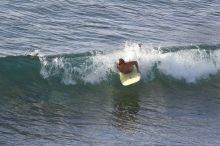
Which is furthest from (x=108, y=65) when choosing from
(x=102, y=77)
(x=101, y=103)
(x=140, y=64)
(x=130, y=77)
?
(x=101, y=103)

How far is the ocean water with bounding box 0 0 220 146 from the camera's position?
1548 cm

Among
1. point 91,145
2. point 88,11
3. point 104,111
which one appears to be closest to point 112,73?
point 104,111

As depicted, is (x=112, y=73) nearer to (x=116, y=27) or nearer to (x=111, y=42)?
(x=111, y=42)

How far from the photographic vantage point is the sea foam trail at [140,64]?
19250 mm

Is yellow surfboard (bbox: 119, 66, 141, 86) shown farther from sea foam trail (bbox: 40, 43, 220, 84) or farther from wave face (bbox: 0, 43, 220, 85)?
sea foam trail (bbox: 40, 43, 220, 84)

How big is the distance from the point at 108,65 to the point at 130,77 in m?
1.41

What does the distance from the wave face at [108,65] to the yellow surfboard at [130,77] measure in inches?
29.8

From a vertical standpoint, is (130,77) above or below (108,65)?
below

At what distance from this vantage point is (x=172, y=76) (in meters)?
20.5

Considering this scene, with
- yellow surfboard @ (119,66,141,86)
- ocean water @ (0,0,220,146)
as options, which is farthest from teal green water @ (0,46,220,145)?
yellow surfboard @ (119,66,141,86)

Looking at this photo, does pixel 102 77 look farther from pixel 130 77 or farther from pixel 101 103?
pixel 101 103

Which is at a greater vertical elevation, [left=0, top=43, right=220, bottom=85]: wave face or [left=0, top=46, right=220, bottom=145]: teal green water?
[left=0, top=43, right=220, bottom=85]: wave face

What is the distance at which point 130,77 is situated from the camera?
61.3 ft

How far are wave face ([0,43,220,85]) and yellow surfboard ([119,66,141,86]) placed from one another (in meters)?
0.76
